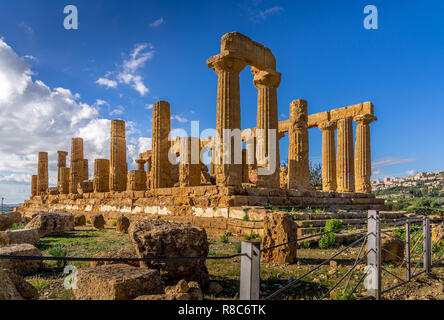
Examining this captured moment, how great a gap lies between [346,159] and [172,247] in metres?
18.6

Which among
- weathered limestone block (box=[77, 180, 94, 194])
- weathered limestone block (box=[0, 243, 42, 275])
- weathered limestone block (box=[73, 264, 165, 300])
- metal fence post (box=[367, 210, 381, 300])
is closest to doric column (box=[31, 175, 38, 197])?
weathered limestone block (box=[77, 180, 94, 194])

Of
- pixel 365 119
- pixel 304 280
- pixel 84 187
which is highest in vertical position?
pixel 365 119

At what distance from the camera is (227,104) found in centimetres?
1330

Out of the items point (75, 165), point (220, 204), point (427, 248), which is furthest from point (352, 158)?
point (75, 165)

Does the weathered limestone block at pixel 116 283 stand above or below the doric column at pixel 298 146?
below

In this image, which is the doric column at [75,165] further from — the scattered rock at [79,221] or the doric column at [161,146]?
the doric column at [161,146]

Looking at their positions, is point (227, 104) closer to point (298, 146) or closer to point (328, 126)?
point (298, 146)

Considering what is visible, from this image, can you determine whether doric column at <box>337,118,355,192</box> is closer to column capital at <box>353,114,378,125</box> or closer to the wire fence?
column capital at <box>353,114,378,125</box>

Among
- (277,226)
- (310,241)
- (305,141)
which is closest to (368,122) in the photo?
(305,141)

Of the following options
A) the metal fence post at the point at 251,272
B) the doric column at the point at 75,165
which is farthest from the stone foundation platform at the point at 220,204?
the metal fence post at the point at 251,272

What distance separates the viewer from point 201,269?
4828 mm

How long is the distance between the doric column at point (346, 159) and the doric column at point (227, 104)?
10525mm

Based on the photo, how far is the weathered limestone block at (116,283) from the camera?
3559 mm
